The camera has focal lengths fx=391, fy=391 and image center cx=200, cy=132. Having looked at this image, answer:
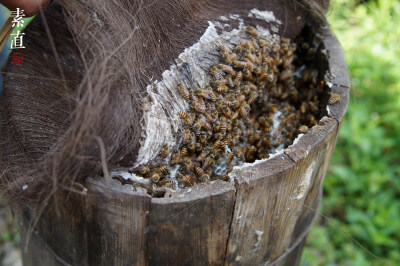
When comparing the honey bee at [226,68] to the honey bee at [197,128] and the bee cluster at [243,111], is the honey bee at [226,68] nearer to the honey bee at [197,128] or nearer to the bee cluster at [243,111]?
the bee cluster at [243,111]

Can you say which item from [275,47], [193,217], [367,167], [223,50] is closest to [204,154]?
[193,217]

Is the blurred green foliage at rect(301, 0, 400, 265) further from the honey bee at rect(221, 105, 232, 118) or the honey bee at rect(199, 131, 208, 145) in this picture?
the honey bee at rect(199, 131, 208, 145)

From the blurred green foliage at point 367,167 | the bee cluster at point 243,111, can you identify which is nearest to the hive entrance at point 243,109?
the bee cluster at point 243,111

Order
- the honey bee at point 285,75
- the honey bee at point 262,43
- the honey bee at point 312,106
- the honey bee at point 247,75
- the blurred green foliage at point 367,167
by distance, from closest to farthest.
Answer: the honey bee at point 247,75
the honey bee at point 262,43
the honey bee at point 312,106
the honey bee at point 285,75
the blurred green foliage at point 367,167

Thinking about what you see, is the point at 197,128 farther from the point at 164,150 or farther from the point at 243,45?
the point at 243,45

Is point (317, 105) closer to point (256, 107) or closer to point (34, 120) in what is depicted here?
point (256, 107)

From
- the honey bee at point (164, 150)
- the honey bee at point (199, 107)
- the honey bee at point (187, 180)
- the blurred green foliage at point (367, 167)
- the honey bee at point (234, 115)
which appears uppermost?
the honey bee at point (199, 107)

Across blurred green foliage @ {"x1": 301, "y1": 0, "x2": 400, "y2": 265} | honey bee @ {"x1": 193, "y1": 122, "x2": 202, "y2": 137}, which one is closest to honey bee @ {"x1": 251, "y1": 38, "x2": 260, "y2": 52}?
honey bee @ {"x1": 193, "y1": 122, "x2": 202, "y2": 137}
